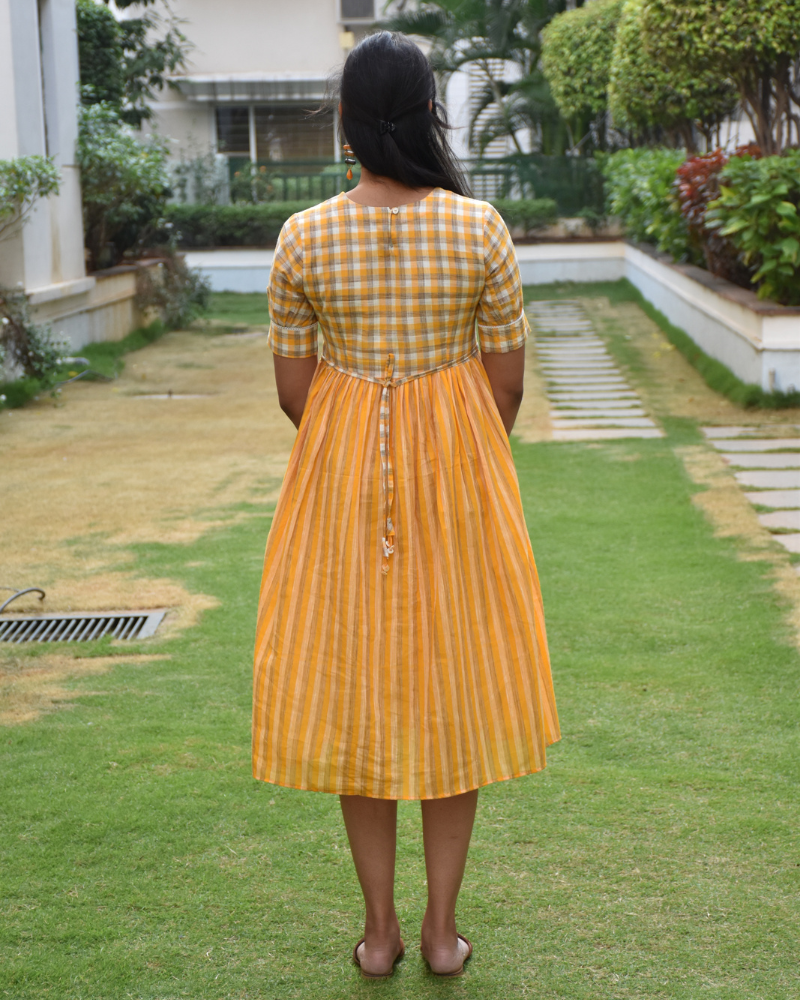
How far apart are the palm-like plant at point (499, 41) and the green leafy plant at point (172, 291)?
6588 mm

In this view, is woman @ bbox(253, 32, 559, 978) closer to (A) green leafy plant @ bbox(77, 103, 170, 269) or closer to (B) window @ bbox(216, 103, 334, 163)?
(A) green leafy plant @ bbox(77, 103, 170, 269)

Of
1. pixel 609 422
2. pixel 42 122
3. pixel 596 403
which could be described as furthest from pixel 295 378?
pixel 42 122

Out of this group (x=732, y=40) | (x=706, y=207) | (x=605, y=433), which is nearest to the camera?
(x=605, y=433)

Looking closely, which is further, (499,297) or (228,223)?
(228,223)

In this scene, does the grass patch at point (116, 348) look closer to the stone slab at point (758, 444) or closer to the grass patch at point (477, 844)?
the stone slab at point (758, 444)

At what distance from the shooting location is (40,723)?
3.31 metres

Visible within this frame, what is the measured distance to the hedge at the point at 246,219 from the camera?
17.1 meters

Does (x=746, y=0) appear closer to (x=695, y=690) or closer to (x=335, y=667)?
(x=695, y=690)

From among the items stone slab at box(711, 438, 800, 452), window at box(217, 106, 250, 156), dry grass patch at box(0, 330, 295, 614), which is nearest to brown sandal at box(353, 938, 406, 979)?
dry grass patch at box(0, 330, 295, 614)

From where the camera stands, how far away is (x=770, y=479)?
19.5 ft

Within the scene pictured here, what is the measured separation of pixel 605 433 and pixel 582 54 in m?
10.1

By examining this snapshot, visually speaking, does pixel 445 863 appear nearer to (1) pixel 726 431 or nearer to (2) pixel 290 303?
(2) pixel 290 303

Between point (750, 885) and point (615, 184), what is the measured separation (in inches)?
548

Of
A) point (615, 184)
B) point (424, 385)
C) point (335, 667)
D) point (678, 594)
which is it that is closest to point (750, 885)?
point (335, 667)
